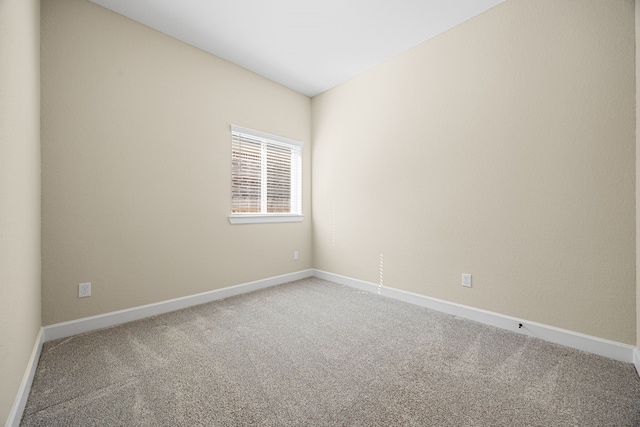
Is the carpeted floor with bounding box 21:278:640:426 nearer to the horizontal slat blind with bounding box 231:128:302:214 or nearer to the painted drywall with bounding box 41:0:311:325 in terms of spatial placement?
the painted drywall with bounding box 41:0:311:325

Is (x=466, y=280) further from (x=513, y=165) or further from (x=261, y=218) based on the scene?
(x=261, y=218)

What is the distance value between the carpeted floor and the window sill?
45.3 inches

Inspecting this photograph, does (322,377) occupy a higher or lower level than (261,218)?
lower

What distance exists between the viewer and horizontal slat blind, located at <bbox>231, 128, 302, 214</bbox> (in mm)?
3127

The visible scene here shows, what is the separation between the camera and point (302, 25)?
243 centimetres

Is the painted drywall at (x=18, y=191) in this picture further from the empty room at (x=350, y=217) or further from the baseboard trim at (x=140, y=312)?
the baseboard trim at (x=140, y=312)

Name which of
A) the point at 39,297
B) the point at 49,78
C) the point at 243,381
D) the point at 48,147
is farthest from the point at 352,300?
the point at 49,78

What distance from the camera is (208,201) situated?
284 centimetres

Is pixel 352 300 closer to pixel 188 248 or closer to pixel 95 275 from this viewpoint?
pixel 188 248

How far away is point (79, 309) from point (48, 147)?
128 cm

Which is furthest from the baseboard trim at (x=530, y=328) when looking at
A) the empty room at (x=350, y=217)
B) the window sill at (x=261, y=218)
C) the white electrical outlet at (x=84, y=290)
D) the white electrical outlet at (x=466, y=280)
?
the white electrical outlet at (x=84, y=290)

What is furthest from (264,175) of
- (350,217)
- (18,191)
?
(18,191)

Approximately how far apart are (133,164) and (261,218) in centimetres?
145

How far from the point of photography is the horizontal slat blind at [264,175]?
10.3 feet
